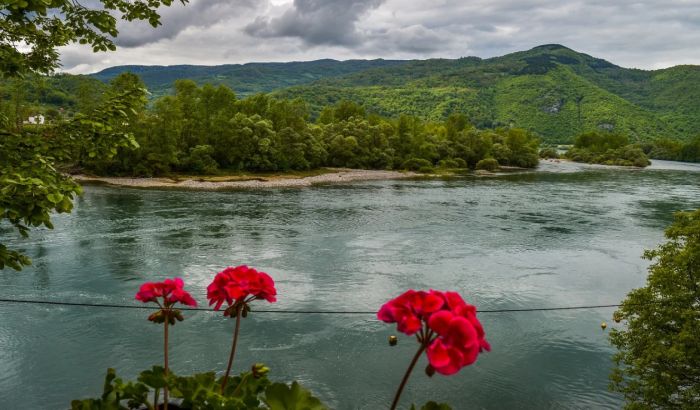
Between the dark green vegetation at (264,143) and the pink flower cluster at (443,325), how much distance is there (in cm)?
5167

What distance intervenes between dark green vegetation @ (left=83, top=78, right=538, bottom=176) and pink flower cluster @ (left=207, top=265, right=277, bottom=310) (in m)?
50.4

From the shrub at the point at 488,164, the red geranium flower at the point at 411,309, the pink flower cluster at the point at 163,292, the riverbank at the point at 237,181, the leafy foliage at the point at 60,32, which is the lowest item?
the riverbank at the point at 237,181

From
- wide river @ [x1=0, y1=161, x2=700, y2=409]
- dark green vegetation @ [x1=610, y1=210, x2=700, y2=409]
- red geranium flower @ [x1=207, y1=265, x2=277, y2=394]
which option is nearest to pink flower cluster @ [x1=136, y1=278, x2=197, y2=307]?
red geranium flower @ [x1=207, y1=265, x2=277, y2=394]

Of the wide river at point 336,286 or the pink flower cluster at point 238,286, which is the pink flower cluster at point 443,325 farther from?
the wide river at point 336,286

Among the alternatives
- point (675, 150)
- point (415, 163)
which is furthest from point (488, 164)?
point (675, 150)

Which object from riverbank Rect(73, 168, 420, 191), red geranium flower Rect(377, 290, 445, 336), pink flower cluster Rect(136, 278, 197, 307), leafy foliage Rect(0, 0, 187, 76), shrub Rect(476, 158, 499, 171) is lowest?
riverbank Rect(73, 168, 420, 191)

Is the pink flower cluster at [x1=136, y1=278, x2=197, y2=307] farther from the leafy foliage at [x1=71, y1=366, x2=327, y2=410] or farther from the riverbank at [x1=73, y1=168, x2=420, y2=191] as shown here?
the riverbank at [x1=73, y1=168, x2=420, y2=191]

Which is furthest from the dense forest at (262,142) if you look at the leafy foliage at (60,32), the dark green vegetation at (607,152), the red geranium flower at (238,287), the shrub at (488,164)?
the red geranium flower at (238,287)

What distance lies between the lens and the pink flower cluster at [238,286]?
329cm

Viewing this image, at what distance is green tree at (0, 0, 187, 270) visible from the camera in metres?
4.77

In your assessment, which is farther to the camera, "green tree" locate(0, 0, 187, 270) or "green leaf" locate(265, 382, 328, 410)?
"green tree" locate(0, 0, 187, 270)

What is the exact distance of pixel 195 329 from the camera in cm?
1603

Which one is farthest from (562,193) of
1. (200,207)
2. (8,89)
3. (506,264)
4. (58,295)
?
(8,89)

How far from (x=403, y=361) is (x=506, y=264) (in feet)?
40.6
